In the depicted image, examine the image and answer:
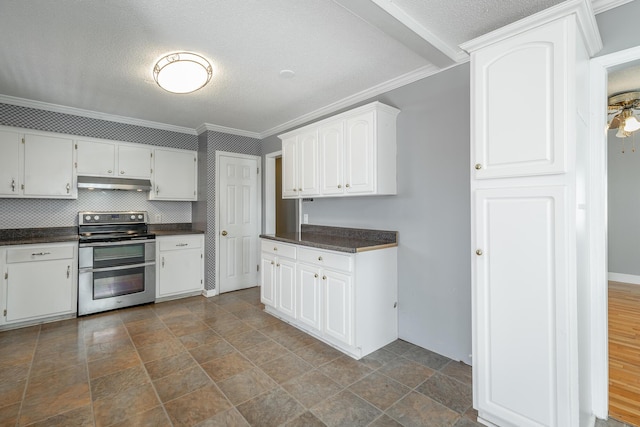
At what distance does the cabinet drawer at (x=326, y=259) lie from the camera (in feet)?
8.36

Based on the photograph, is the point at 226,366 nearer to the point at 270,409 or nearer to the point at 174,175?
the point at 270,409

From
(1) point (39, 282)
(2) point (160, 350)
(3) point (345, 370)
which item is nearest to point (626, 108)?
(3) point (345, 370)

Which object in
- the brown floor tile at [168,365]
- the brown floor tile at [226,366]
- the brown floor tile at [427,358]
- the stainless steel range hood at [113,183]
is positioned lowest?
the brown floor tile at [226,366]

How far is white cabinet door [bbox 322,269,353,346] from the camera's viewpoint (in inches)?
99.4

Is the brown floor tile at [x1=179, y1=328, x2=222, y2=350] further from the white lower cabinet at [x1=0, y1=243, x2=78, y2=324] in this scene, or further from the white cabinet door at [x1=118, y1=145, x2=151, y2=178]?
the white cabinet door at [x1=118, y1=145, x2=151, y2=178]

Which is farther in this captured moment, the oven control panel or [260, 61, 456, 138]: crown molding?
Answer: the oven control panel

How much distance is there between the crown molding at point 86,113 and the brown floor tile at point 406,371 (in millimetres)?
4216

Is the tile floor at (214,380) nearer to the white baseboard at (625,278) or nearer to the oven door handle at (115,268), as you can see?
the oven door handle at (115,268)

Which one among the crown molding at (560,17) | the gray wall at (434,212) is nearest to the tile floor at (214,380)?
the gray wall at (434,212)

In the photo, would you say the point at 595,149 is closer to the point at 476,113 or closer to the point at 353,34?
the point at 476,113

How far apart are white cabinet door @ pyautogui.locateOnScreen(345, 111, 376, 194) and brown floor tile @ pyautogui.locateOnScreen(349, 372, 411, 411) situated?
1518 mm

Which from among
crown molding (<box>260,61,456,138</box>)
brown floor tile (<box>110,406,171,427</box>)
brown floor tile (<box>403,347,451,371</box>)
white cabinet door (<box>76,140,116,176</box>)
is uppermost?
crown molding (<box>260,61,456,138</box>)

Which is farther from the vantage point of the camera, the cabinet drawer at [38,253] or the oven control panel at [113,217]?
the oven control panel at [113,217]

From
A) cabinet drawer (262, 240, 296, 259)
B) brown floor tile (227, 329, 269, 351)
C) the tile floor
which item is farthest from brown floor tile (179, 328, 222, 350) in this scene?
cabinet drawer (262, 240, 296, 259)
